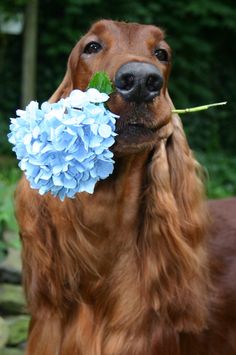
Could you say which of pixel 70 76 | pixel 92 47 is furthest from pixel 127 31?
pixel 70 76

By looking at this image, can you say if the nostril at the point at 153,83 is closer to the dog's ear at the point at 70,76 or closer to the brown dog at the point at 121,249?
the brown dog at the point at 121,249

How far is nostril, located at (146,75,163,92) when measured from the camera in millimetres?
2826

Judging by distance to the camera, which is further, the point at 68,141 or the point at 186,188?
the point at 186,188

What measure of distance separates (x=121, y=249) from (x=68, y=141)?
0.70 meters

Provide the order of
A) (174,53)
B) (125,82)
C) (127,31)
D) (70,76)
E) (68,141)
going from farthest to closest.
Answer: (174,53)
(70,76)
(127,31)
(125,82)
(68,141)

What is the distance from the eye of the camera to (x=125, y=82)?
2.84 meters

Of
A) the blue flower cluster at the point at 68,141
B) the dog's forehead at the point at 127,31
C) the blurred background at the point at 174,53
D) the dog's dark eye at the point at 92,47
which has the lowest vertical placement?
the blue flower cluster at the point at 68,141

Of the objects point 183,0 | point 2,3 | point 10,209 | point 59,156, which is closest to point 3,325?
point 10,209

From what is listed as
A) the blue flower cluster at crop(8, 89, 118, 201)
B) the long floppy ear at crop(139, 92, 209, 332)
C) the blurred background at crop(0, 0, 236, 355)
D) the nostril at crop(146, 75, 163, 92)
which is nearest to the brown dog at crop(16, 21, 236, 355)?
the long floppy ear at crop(139, 92, 209, 332)

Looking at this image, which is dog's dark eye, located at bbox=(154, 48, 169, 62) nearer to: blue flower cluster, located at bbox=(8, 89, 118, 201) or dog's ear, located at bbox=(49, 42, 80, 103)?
dog's ear, located at bbox=(49, 42, 80, 103)

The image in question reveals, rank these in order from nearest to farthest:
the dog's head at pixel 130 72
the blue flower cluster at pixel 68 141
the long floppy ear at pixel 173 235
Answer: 1. the blue flower cluster at pixel 68 141
2. the dog's head at pixel 130 72
3. the long floppy ear at pixel 173 235

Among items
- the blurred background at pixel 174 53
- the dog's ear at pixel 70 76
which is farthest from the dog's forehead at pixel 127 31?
the blurred background at pixel 174 53

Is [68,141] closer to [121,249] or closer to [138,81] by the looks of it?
[138,81]

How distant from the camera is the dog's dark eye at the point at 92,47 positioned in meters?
3.21
